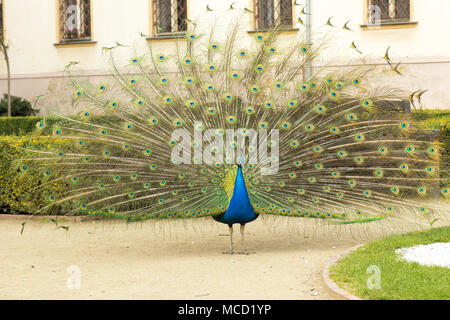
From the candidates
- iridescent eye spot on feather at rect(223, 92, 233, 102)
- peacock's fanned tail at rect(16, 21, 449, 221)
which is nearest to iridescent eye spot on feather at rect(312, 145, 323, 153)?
peacock's fanned tail at rect(16, 21, 449, 221)

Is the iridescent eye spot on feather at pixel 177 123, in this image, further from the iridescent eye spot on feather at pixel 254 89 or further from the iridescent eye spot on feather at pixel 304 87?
the iridescent eye spot on feather at pixel 304 87

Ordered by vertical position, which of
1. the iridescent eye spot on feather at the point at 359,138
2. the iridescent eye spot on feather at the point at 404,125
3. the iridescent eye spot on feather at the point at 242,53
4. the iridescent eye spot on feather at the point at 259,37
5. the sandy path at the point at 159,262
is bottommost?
the sandy path at the point at 159,262

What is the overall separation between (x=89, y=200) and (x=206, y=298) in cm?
224

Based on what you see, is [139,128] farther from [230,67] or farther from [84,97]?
[230,67]

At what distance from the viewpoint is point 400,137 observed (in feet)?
25.7

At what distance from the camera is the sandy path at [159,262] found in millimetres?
6320

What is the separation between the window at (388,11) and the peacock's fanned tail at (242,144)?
10.7 metres

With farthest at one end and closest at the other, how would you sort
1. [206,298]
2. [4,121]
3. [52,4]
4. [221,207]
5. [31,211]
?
[52,4], [4,121], [31,211], [221,207], [206,298]

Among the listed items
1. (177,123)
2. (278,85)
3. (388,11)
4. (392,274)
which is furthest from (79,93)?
(388,11)

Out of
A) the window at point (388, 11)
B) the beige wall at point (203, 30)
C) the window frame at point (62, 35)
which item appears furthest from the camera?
the window frame at point (62, 35)

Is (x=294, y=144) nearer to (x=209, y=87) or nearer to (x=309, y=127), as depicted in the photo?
(x=309, y=127)

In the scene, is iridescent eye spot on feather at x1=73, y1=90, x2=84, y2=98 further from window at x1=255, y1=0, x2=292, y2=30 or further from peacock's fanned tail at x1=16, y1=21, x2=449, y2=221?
window at x1=255, y1=0, x2=292, y2=30

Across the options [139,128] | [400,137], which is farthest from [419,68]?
[139,128]

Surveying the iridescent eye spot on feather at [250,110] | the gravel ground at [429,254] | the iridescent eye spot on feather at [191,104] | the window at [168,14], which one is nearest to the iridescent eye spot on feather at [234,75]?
the iridescent eye spot on feather at [250,110]
